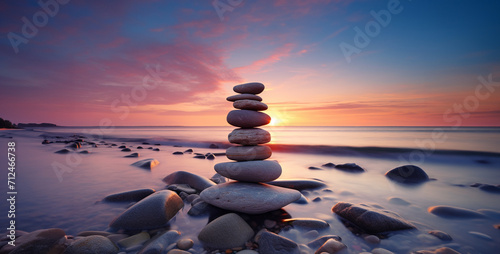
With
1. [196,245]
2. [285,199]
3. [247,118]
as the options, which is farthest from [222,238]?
[247,118]

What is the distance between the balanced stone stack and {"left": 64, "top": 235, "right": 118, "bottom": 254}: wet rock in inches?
79.2

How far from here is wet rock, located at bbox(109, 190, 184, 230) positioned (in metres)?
3.82

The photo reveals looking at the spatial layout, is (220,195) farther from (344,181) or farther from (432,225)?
(344,181)

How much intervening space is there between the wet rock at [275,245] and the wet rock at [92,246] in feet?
7.13

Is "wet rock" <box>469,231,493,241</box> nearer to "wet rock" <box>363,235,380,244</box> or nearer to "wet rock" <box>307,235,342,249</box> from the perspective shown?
"wet rock" <box>363,235,380,244</box>

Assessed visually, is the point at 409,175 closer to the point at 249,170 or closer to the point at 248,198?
the point at 249,170

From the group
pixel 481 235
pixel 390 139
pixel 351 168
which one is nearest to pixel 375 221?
pixel 481 235

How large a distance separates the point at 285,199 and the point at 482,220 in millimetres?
4109

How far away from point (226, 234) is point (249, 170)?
5.72 ft

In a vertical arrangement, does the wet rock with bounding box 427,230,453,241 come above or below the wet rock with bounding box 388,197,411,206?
below

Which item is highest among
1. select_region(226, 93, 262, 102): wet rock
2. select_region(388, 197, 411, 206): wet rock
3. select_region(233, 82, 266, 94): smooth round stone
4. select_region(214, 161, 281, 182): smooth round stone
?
select_region(233, 82, 266, 94): smooth round stone

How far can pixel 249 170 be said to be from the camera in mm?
4887

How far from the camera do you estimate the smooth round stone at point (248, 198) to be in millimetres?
4273

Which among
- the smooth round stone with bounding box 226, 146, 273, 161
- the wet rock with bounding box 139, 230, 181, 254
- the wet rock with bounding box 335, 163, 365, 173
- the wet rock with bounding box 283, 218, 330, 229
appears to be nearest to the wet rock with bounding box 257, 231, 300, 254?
the wet rock with bounding box 283, 218, 330, 229
